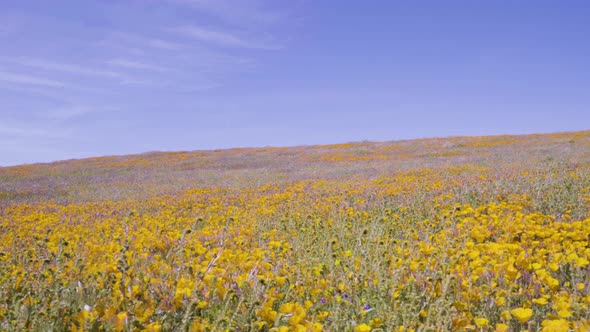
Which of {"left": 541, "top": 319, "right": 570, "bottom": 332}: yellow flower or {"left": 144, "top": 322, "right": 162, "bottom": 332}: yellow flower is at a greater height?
{"left": 144, "top": 322, "right": 162, "bottom": 332}: yellow flower

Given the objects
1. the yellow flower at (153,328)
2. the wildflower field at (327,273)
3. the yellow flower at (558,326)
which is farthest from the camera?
the wildflower field at (327,273)

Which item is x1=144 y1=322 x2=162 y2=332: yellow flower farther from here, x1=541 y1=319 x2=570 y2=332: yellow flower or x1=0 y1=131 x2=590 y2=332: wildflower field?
x1=541 y1=319 x2=570 y2=332: yellow flower

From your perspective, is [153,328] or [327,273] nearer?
[153,328]

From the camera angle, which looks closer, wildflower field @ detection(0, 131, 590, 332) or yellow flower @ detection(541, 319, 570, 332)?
yellow flower @ detection(541, 319, 570, 332)

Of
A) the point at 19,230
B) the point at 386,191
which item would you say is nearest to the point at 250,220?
the point at 386,191

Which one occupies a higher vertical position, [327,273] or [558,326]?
[558,326]

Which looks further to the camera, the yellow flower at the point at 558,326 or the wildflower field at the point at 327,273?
the wildflower field at the point at 327,273

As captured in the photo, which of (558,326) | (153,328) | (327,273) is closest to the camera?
(558,326)

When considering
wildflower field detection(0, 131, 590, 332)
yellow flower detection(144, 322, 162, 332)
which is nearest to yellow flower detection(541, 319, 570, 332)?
wildflower field detection(0, 131, 590, 332)

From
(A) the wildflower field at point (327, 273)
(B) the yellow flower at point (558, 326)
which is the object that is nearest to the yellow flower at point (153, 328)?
(A) the wildflower field at point (327, 273)

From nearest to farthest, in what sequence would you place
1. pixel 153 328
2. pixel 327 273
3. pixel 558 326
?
pixel 558 326, pixel 153 328, pixel 327 273

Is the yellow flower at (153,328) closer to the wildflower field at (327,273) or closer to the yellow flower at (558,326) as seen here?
the wildflower field at (327,273)

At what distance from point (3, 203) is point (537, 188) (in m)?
17.6

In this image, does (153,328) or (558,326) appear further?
(153,328)
